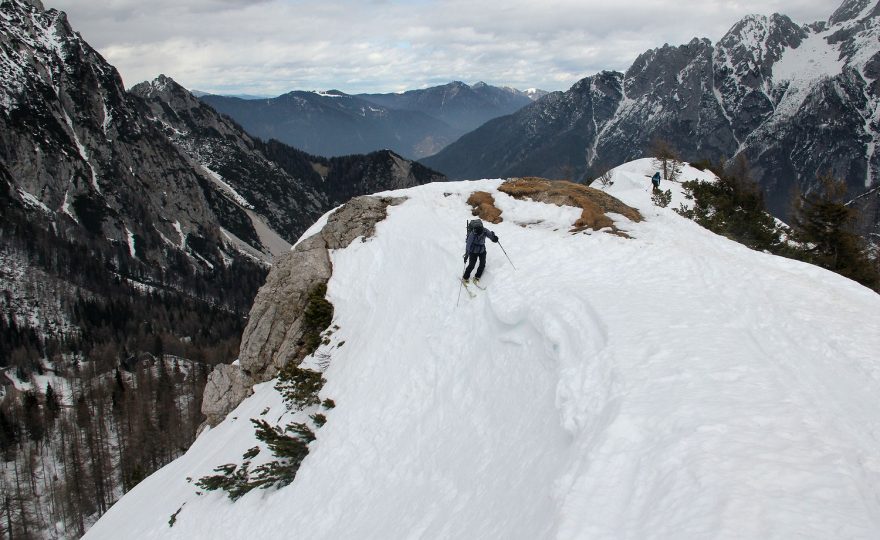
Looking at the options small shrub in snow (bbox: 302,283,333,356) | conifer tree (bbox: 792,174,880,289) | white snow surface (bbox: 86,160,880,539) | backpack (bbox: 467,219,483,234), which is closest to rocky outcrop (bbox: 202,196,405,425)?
small shrub in snow (bbox: 302,283,333,356)

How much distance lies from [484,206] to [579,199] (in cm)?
513

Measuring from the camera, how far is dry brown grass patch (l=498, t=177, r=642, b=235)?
2353 centimetres

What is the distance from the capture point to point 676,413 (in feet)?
30.2

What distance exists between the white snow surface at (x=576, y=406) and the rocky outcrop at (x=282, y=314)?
158 cm

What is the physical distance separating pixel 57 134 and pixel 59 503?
562 feet

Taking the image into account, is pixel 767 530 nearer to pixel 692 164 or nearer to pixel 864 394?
pixel 864 394

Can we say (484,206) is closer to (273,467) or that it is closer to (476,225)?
(476,225)

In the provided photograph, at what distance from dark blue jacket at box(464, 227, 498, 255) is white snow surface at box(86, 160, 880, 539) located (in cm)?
140

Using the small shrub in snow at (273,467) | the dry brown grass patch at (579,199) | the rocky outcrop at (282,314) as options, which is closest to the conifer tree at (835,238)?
the dry brown grass patch at (579,199)

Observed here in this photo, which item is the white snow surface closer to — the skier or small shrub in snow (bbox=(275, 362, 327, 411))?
small shrub in snow (bbox=(275, 362, 327, 411))

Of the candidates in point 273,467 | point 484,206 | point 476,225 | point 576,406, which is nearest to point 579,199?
point 484,206

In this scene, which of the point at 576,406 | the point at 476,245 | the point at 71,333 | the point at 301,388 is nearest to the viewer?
the point at 576,406

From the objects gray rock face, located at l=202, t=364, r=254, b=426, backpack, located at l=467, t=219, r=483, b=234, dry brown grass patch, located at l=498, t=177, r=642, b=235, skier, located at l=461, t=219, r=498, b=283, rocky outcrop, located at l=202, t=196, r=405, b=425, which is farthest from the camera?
gray rock face, located at l=202, t=364, r=254, b=426

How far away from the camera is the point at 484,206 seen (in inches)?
1115
